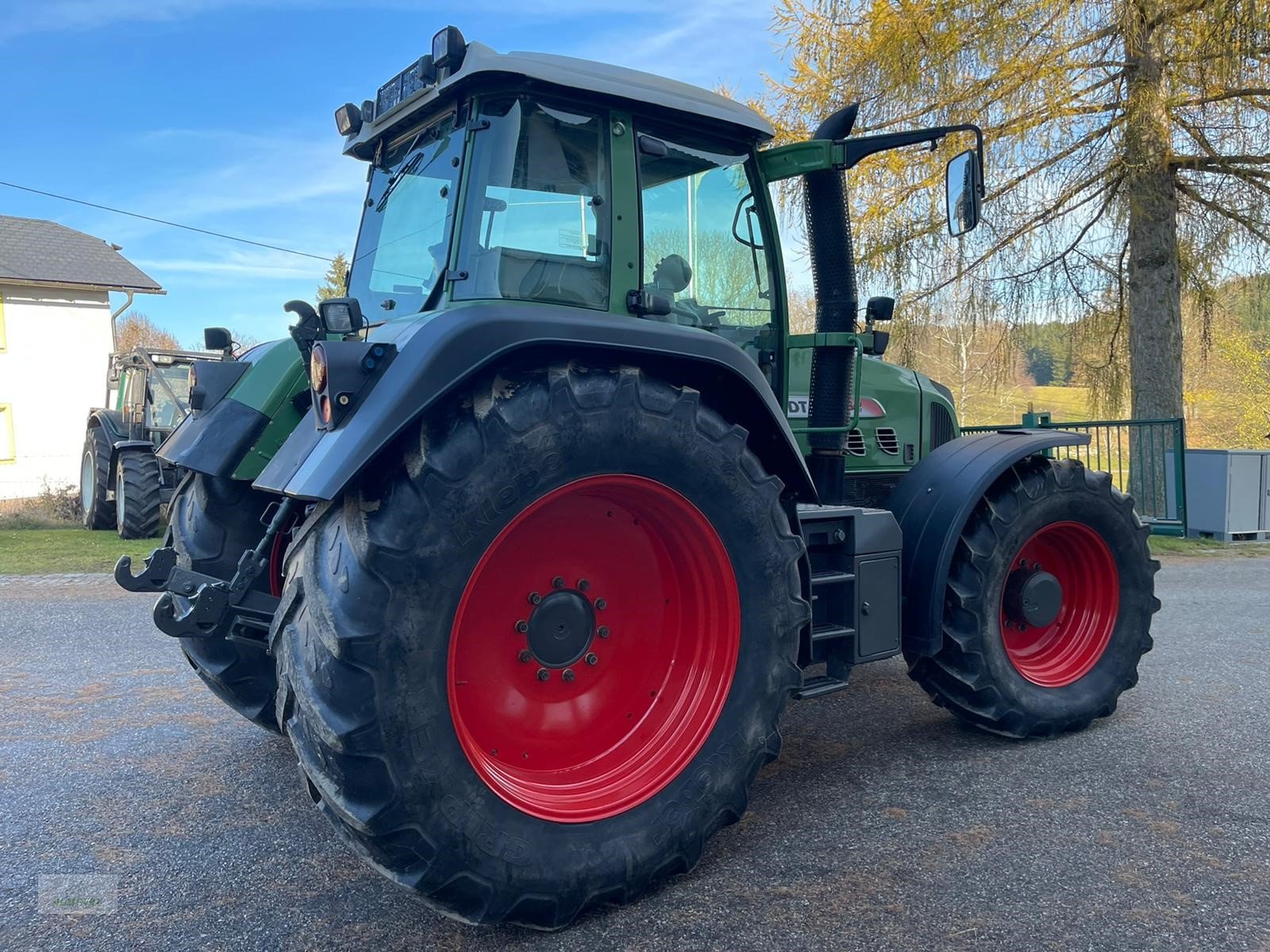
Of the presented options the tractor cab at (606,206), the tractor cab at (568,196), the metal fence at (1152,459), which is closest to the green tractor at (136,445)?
the tractor cab at (606,206)

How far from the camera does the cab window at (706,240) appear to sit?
3.30 m

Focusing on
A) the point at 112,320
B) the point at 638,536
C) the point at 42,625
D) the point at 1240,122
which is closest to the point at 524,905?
the point at 638,536

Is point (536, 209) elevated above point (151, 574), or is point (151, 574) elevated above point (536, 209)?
point (536, 209)

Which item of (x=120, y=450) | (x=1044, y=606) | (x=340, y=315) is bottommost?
(x=1044, y=606)

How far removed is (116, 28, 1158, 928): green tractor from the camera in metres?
2.28

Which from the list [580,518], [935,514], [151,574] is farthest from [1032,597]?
[151,574]

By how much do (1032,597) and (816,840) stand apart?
1588 mm

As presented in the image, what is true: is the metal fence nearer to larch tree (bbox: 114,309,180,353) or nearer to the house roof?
the house roof

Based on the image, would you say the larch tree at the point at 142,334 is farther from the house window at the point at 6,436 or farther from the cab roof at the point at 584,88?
the cab roof at the point at 584,88

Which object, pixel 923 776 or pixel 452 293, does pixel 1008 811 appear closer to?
pixel 923 776

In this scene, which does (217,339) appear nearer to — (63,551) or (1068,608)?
(1068,608)

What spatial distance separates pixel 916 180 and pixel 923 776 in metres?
8.63

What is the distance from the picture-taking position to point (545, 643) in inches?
107

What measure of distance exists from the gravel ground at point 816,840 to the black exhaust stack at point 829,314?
1.15m
